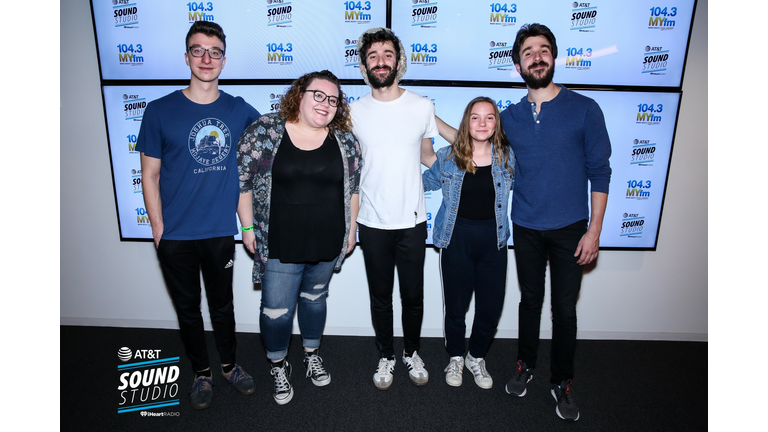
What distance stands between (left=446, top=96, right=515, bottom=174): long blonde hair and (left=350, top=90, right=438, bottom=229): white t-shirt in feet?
0.69

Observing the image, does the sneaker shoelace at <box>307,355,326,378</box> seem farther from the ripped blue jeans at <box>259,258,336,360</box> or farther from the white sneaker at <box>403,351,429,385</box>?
the white sneaker at <box>403,351,429,385</box>

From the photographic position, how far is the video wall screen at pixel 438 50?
2443 mm

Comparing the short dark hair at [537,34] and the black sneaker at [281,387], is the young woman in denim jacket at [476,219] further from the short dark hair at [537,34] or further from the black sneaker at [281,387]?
the black sneaker at [281,387]

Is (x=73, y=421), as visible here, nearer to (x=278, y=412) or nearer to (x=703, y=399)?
(x=278, y=412)

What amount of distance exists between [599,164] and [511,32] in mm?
1109

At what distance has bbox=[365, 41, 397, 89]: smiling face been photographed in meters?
1.99

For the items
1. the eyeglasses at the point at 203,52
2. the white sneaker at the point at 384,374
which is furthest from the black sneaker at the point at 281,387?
the eyeglasses at the point at 203,52

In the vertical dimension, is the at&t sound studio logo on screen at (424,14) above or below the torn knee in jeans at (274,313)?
above

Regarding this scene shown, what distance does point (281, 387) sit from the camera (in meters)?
2.17

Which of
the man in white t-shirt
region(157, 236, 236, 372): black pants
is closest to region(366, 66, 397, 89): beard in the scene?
the man in white t-shirt

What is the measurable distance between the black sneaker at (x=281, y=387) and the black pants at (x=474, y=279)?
1007 mm

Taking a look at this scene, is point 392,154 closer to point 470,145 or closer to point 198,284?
point 470,145

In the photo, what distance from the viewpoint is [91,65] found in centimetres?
265

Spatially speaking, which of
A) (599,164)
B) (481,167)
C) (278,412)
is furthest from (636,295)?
(278,412)
